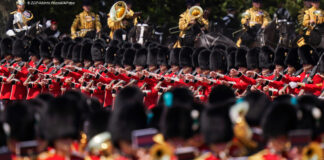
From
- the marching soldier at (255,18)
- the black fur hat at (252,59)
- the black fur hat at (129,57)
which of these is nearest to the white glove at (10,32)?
the marching soldier at (255,18)

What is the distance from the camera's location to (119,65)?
666 inches

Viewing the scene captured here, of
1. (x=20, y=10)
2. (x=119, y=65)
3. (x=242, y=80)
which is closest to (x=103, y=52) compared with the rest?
(x=119, y=65)

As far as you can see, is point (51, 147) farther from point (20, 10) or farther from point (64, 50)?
point (20, 10)

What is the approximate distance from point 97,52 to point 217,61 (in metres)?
2.69

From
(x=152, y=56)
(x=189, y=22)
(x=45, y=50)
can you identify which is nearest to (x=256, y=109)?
(x=152, y=56)

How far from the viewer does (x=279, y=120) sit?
805cm

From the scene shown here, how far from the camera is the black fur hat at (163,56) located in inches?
647

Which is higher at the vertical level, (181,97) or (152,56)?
(152,56)

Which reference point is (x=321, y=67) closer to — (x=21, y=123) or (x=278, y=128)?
(x=278, y=128)

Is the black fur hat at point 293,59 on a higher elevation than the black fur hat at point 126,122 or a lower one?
higher

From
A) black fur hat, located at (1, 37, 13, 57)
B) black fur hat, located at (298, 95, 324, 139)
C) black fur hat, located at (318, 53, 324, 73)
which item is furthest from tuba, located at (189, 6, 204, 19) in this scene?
black fur hat, located at (298, 95, 324, 139)

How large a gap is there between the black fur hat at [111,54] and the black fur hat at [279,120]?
9090 mm

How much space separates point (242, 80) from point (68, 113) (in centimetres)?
631

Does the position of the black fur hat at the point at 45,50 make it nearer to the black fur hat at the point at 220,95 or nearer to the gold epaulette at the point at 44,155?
the black fur hat at the point at 220,95
